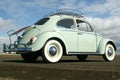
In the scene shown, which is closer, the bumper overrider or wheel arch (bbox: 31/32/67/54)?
wheel arch (bbox: 31/32/67/54)

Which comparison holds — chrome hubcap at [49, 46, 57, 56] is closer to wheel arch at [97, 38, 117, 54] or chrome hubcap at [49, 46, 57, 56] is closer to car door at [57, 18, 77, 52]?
car door at [57, 18, 77, 52]

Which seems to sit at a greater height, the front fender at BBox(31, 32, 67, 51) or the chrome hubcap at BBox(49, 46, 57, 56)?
the front fender at BBox(31, 32, 67, 51)

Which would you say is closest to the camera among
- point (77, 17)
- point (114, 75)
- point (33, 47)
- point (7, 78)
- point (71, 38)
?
point (114, 75)

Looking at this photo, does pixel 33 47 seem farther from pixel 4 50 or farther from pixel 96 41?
pixel 96 41

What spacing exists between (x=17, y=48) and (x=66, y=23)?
2.18 meters

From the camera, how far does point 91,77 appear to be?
6430mm

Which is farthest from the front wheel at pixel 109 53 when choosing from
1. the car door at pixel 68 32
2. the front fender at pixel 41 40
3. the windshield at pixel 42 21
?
the front fender at pixel 41 40

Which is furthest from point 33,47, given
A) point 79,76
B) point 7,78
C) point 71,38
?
point 79,76

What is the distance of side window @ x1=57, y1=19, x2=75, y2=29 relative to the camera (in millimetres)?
12305

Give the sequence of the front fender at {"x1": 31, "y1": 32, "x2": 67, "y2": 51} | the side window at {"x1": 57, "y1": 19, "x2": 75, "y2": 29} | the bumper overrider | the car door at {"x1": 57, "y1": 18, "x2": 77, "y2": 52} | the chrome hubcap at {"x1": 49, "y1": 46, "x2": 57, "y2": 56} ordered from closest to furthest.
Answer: the front fender at {"x1": 31, "y1": 32, "x2": 67, "y2": 51}
the chrome hubcap at {"x1": 49, "y1": 46, "x2": 57, "y2": 56}
the bumper overrider
the car door at {"x1": 57, "y1": 18, "x2": 77, "y2": 52}
the side window at {"x1": 57, "y1": 19, "x2": 75, "y2": 29}

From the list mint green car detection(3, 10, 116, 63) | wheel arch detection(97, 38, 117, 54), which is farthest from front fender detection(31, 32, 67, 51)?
wheel arch detection(97, 38, 117, 54)

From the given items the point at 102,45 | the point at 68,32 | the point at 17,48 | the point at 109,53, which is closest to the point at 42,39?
the point at 17,48

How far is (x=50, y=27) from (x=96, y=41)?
101 inches

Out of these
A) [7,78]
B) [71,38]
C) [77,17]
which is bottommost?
[7,78]
